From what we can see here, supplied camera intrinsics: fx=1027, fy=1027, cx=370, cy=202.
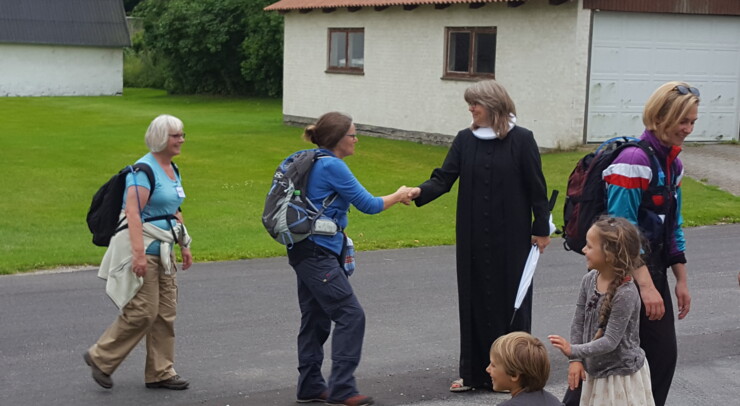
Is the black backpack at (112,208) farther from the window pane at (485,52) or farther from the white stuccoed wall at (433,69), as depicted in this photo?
the window pane at (485,52)

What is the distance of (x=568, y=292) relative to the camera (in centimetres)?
957

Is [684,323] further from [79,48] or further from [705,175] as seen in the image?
[79,48]

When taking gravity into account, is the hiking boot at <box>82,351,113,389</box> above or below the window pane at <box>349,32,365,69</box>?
below

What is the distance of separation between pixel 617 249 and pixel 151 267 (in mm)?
3083

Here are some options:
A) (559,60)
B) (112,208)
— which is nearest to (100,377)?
(112,208)

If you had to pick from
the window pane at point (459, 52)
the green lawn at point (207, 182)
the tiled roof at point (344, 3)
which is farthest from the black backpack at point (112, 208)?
the window pane at point (459, 52)

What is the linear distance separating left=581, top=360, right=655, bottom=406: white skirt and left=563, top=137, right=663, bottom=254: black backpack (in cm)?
64

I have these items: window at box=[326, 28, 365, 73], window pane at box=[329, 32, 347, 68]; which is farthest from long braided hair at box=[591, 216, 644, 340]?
window pane at box=[329, 32, 347, 68]

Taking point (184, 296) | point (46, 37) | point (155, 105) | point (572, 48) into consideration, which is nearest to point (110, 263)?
point (184, 296)

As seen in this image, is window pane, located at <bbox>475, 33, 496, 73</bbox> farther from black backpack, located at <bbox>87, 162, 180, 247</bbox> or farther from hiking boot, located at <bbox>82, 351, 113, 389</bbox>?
hiking boot, located at <bbox>82, 351, 113, 389</bbox>

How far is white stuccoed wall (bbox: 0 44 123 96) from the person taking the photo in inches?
1922

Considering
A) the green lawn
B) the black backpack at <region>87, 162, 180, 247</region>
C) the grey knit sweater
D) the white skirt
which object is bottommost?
the green lawn

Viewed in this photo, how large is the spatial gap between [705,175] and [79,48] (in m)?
39.2

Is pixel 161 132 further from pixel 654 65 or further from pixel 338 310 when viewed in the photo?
pixel 654 65
